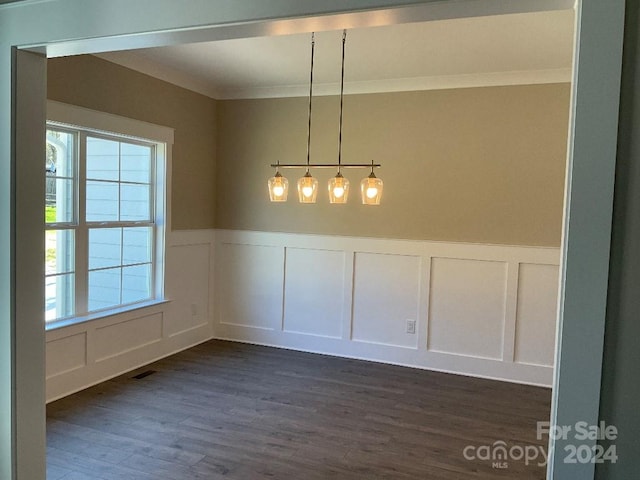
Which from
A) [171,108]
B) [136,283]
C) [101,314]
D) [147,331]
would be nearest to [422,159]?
[171,108]

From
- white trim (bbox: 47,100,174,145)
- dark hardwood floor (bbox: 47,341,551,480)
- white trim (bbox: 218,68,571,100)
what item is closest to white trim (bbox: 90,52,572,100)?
white trim (bbox: 218,68,571,100)

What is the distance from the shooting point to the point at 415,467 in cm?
289

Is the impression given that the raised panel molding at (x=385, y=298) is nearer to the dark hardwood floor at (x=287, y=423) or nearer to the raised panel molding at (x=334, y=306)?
the raised panel molding at (x=334, y=306)

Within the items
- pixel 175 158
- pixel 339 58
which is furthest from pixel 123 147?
pixel 339 58

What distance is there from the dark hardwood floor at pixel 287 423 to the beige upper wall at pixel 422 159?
1390 millimetres

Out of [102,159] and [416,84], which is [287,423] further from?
[416,84]

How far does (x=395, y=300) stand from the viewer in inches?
188

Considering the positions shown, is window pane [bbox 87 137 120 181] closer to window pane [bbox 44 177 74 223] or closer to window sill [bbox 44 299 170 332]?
window pane [bbox 44 177 74 223]

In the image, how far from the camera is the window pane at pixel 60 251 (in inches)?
146

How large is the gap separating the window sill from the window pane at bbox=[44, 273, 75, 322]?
0.20ft

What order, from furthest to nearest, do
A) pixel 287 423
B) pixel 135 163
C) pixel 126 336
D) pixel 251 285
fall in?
1. pixel 251 285
2. pixel 135 163
3. pixel 126 336
4. pixel 287 423

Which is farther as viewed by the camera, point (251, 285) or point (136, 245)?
point (251, 285)

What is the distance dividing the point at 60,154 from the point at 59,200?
0.34 m

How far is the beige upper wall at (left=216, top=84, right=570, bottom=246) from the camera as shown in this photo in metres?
4.28
